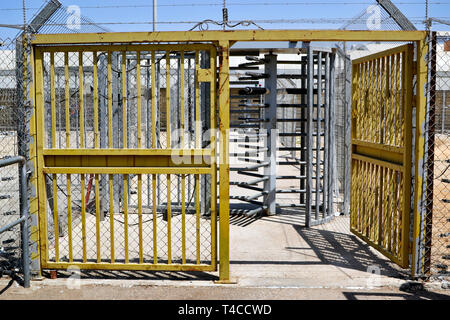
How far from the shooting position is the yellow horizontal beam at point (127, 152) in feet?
14.1

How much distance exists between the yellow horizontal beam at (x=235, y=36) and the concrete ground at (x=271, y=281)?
6.99 feet

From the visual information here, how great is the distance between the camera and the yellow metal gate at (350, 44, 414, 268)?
4.48 m

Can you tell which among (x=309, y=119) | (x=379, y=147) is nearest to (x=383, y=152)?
(x=379, y=147)

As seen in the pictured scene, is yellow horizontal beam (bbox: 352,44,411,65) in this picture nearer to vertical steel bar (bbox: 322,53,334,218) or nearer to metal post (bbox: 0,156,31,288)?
vertical steel bar (bbox: 322,53,334,218)

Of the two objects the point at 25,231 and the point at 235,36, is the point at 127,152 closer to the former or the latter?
the point at 25,231

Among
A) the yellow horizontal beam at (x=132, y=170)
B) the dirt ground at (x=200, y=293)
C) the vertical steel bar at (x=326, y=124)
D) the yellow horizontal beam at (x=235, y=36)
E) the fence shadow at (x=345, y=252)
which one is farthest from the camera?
the vertical steel bar at (x=326, y=124)

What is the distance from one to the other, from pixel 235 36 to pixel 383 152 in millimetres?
2000

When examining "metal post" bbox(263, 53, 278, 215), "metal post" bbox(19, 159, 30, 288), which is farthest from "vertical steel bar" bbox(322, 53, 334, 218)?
"metal post" bbox(19, 159, 30, 288)

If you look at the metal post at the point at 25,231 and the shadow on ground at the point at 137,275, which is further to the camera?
the shadow on ground at the point at 137,275

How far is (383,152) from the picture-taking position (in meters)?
5.04

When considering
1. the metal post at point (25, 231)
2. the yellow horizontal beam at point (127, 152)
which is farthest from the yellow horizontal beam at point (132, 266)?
the yellow horizontal beam at point (127, 152)

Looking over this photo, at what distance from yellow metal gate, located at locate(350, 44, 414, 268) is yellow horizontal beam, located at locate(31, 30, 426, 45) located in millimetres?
293

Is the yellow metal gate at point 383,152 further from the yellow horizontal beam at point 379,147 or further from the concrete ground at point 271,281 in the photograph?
the concrete ground at point 271,281
